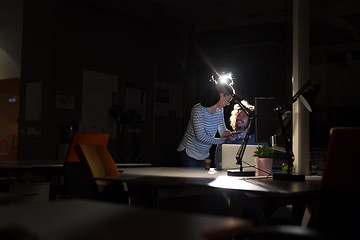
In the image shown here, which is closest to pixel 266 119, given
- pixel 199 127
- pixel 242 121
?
pixel 242 121

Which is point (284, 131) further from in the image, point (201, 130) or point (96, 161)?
point (201, 130)

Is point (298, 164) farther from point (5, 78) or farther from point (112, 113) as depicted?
point (5, 78)

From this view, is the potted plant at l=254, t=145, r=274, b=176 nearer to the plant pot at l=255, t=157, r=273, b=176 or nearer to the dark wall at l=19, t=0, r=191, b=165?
the plant pot at l=255, t=157, r=273, b=176

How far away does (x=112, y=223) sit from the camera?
89 cm

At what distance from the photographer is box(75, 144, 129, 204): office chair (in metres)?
2.28

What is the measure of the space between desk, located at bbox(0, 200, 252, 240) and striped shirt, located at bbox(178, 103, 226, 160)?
9.77ft

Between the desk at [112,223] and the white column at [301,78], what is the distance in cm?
196

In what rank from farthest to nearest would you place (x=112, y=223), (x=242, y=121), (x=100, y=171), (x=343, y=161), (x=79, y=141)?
(x=79, y=141), (x=242, y=121), (x=100, y=171), (x=343, y=161), (x=112, y=223)

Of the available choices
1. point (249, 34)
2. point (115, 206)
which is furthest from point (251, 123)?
point (249, 34)

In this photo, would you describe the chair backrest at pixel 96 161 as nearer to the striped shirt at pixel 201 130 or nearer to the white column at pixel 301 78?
the white column at pixel 301 78

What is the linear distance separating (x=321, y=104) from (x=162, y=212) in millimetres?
10190

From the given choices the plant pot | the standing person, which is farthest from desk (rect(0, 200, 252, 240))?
the standing person

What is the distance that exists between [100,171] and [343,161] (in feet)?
4.39

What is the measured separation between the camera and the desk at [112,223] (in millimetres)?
785
